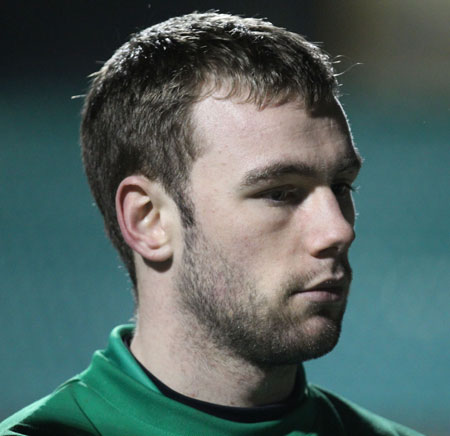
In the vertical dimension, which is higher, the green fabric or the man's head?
the man's head

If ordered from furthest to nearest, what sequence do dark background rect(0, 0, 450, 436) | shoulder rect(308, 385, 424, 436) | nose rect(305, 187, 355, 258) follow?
dark background rect(0, 0, 450, 436), shoulder rect(308, 385, 424, 436), nose rect(305, 187, 355, 258)

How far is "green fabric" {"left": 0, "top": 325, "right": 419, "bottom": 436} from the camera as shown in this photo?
1.23 m

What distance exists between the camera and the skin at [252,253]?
121cm

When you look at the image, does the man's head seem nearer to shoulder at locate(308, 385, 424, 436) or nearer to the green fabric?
the green fabric

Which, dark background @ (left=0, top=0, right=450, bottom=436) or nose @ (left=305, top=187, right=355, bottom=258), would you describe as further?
dark background @ (left=0, top=0, right=450, bottom=436)

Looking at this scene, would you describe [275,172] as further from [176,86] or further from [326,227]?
[176,86]

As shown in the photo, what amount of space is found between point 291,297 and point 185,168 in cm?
25

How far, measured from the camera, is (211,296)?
1.24m

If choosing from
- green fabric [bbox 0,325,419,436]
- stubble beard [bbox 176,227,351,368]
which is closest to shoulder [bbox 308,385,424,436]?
green fabric [bbox 0,325,419,436]

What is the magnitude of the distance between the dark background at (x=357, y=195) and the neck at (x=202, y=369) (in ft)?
3.31

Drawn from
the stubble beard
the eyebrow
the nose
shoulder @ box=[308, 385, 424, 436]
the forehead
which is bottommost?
shoulder @ box=[308, 385, 424, 436]

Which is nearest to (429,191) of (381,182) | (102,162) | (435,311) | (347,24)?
(381,182)

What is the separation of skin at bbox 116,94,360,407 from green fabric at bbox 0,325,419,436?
0.13ft

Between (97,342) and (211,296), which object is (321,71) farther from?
(97,342)
